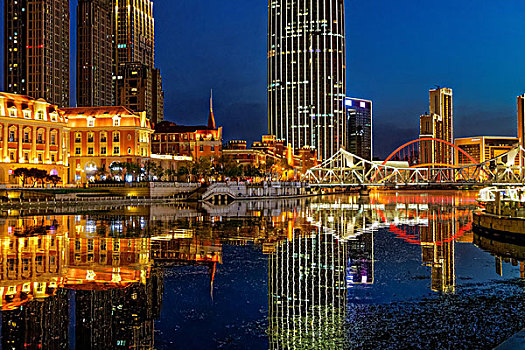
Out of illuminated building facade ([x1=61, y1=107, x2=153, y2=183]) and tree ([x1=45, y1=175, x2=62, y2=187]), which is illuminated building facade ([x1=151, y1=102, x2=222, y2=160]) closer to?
illuminated building facade ([x1=61, y1=107, x2=153, y2=183])

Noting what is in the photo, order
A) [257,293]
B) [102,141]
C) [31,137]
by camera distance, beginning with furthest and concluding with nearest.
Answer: [102,141], [31,137], [257,293]

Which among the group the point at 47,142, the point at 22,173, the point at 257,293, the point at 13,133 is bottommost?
the point at 257,293

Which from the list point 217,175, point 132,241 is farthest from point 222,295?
point 217,175

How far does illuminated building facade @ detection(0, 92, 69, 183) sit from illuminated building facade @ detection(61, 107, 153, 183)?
7523 mm

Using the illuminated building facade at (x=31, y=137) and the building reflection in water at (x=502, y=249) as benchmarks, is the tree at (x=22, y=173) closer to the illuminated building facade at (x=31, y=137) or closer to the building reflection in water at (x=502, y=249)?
the illuminated building facade at (x=31, y=137)

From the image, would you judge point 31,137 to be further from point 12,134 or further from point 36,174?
point 36,174

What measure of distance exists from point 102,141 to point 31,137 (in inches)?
783

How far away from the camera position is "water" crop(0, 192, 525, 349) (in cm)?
1448

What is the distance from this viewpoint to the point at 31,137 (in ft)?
338

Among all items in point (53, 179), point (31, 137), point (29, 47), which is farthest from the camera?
point (29, 47)

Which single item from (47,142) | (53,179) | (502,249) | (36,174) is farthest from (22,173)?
(502,249)

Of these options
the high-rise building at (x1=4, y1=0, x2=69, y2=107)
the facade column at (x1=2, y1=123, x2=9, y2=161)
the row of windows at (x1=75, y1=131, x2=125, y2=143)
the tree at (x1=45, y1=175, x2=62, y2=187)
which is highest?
the high-rise building at (x1=4, y1=0, x2=69, y2=107)

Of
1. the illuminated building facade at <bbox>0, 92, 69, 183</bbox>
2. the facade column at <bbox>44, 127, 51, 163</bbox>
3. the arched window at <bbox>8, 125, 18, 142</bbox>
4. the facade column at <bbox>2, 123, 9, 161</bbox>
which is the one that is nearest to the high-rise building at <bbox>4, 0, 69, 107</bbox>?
the illuminated building facade at <bbox>0, 92, 69, 183</bbox>

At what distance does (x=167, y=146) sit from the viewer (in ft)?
559
